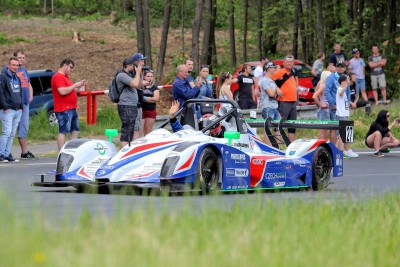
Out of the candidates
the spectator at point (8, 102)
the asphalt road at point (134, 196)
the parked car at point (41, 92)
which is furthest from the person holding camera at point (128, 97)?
the parked car at point (41, 92)

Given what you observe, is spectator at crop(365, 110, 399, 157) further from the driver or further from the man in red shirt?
the driver

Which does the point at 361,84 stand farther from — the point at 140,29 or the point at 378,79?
the point at 140,29

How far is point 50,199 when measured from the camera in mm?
12648

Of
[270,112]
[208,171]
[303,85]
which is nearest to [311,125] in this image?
[208,171]

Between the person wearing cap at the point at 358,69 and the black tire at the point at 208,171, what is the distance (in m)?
20.9

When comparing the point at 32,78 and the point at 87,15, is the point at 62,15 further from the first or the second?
the point at 32,78

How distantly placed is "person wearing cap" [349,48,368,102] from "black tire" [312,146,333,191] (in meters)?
18.4

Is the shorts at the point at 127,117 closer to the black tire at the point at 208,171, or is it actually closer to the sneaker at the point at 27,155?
the sneaker at the point at 27,155

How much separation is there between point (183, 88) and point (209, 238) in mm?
11733

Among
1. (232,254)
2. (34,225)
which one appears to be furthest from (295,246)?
(34,225)

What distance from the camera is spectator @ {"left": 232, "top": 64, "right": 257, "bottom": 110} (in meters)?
28.2

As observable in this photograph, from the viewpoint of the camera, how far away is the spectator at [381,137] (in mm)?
23594

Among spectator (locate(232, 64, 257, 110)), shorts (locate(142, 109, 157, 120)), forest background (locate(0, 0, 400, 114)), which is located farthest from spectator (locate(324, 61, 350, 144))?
forest background (locate(0, 0, 400, 114))

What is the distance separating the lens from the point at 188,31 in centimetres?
6625
